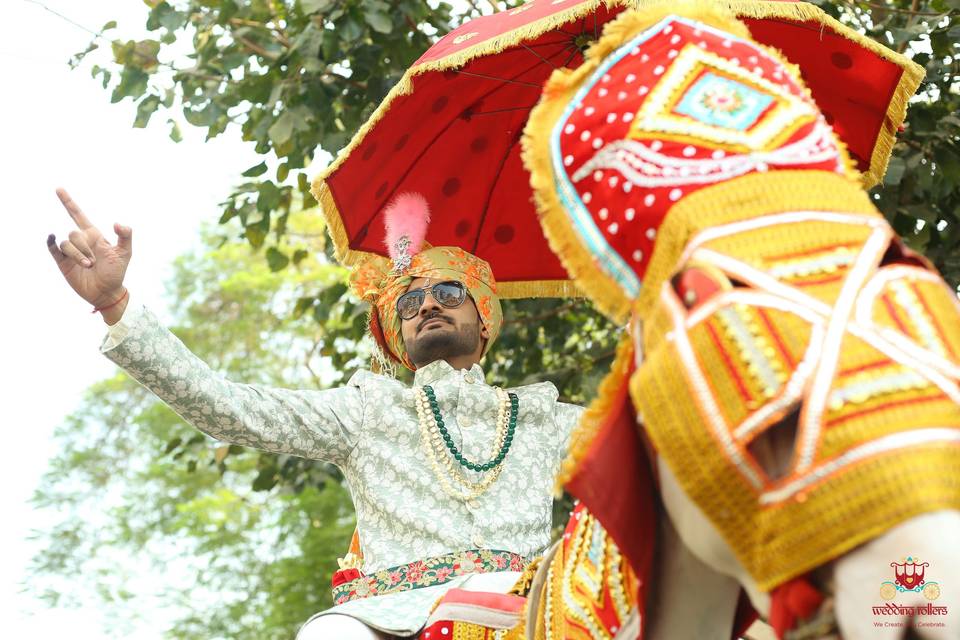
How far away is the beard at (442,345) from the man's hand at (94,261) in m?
1.10

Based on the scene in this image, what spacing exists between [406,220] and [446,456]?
0.81 meters

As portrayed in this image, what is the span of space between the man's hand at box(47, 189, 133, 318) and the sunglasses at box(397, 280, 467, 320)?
3.61 ft

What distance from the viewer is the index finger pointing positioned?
2.78 m

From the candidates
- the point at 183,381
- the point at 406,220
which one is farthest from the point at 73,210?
the point at 406,220

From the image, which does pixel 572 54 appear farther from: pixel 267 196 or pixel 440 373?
pixel 267 196

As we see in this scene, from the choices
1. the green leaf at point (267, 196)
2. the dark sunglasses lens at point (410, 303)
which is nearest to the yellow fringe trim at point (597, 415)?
the dark sunglasses lens at point (410, 303)

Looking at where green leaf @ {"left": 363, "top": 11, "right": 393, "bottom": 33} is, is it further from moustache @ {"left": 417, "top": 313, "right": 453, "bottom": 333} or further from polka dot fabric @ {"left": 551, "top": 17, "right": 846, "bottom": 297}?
polka dot fabric @ {"left": 551, "top": 17, "right": 846, "bottom": 297}

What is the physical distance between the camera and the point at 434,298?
3.69 meters

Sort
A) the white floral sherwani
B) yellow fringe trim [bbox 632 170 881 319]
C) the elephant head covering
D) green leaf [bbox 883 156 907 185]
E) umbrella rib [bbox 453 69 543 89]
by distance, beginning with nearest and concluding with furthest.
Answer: yellow fringe trim [bbox 632 170 881 319] < the white floral sherwani < umbrella rib [bbox 453 69 543 89] < the elephant head covering < green leaf [bbox 883 156 907 185]

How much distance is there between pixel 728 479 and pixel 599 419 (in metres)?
0.28

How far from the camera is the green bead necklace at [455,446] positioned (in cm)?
343

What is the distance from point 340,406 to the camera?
3455 mm

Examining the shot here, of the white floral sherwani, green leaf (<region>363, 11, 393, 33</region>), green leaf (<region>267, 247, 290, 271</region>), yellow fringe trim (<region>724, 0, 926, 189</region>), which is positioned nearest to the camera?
yellow fringe trim (<region>724, 0, 926, 189</region>)

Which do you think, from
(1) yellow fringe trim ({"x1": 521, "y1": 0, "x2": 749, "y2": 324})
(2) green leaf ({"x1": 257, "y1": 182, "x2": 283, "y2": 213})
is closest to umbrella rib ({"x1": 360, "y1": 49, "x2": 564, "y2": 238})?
(1) yellow fringe trim ({"x1": 521, "y1": 0, "x2": 749, "y2": 324})
